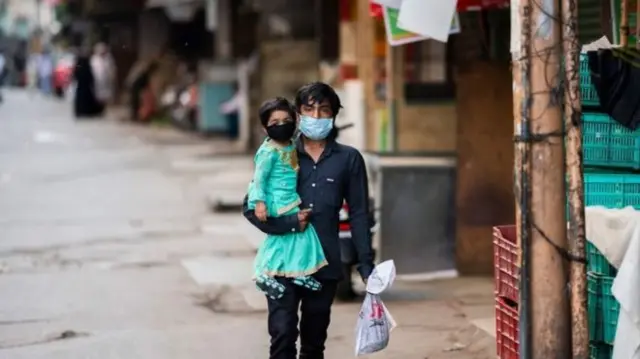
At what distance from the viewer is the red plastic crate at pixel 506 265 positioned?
7125mm

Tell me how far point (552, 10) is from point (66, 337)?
457 centimetres

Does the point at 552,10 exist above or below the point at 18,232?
above

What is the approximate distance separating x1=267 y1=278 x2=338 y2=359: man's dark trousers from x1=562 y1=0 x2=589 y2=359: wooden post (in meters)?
1.28

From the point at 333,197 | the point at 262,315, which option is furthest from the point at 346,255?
the point at 333,197

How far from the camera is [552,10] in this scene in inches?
251

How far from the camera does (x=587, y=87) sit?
25.2 feet

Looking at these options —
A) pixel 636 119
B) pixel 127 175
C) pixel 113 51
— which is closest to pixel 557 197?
pixel 636 119

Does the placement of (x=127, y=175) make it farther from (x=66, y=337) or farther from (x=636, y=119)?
(x=636, y=119)

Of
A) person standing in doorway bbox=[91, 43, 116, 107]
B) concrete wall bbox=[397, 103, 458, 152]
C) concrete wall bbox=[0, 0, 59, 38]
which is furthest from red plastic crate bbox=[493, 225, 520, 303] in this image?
concrete wall bbox=[0, 0, 59, 38]

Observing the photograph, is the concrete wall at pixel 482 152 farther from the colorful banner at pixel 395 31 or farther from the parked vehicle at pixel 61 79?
the parked vehicle at pixel 61 79

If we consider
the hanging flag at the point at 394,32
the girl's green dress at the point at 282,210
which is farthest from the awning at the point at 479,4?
the girl's green dress at the point at 282,210

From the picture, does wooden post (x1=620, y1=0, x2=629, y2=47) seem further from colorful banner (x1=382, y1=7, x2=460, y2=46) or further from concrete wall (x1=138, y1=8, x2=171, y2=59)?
concrete wall (x1=138, y1=8, x2=171, y2=59)

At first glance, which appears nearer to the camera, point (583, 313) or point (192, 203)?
point (583, 313)

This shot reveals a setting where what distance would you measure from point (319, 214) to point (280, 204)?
0.22m
